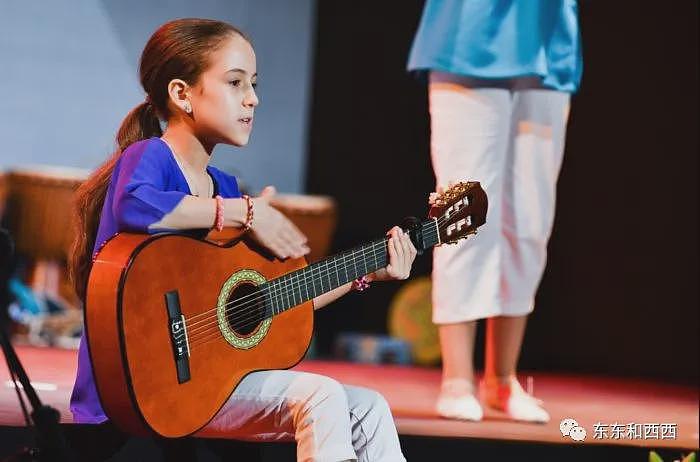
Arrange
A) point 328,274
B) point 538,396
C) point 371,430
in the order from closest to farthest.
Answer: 1. point 371,430
2. point 328,274
3. point 538,396

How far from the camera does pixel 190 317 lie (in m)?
1.62

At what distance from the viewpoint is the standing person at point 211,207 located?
1.65 meters

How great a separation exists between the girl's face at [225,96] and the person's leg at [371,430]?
0.51 meters

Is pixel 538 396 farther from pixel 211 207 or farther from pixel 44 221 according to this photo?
pixel 44 221

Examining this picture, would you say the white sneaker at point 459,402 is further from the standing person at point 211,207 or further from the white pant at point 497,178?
the standing person at point 211,207

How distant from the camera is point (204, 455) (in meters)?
1.98

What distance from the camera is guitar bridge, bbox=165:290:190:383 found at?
62.7 inches

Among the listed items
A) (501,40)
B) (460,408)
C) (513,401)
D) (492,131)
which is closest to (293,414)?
(460,408)

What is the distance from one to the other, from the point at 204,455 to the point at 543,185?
1.09 meters

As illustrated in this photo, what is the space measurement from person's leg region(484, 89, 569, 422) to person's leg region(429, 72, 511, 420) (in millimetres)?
68

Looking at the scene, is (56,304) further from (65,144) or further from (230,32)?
(230,32)

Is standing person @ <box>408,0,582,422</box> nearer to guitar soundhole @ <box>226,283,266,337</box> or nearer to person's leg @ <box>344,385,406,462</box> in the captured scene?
person's leg @ <box>344,385,406,462</box>

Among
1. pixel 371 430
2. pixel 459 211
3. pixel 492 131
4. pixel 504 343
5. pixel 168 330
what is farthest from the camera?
pixel 504 343

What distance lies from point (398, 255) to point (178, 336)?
0.48 m
